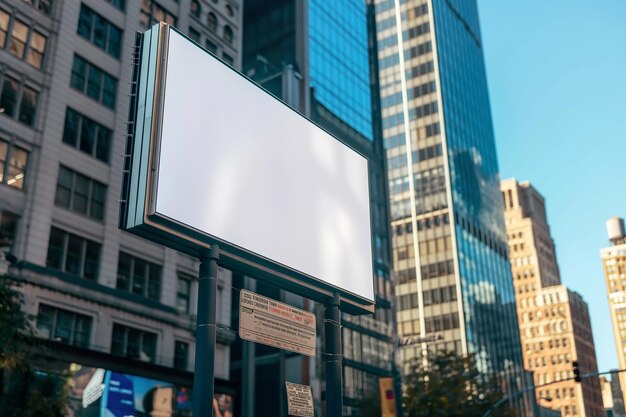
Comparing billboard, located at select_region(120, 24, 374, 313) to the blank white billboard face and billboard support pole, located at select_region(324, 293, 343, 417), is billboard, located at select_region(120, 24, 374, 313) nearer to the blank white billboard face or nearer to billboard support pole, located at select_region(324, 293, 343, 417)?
the blank white billboard face

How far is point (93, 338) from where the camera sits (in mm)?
38719

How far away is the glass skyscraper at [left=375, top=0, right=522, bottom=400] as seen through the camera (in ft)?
408

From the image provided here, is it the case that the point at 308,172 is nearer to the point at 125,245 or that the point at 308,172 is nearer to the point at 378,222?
the point at 125,245

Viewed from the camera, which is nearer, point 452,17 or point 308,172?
point 308,172

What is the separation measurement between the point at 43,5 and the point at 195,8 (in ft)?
51.6

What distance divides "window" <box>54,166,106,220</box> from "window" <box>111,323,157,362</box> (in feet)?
21.8

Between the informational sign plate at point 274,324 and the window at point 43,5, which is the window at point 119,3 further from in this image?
the informational sign plate at point 274,324

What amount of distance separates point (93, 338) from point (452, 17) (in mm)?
126048

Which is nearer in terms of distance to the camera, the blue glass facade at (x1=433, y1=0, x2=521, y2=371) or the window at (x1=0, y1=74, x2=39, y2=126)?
the window at (x1=0, y1=74, x2=39, y2=126)

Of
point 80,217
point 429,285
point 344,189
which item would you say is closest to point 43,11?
point 80,217

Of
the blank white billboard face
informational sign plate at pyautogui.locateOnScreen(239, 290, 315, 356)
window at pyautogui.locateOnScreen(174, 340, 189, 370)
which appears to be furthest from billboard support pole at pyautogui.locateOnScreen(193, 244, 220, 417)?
window at pyautogui.locateOnScreen(174, 340, 189, 370)

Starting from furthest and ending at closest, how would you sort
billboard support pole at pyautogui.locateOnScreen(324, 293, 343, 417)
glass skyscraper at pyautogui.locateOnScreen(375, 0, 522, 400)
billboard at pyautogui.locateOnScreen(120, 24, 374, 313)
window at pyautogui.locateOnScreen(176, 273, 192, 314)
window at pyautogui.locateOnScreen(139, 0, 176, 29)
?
1. glass skyscraper at pyautogui.locateOnScreen(375, 0, 522, 400)
2. window at pyautogui.locateOnScreen(139, 0, 176, 29)
3. window at pyautogui.locateOnScreen(176, 273, 192, 314)
4. billboard support pole at pyautogui.locateOnScreen(324, 293, 343, 417)
5. billboard at pyautogui.locateOnScreen(120, 24, 374, 313)

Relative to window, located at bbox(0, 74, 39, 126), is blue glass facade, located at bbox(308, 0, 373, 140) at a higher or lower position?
higher

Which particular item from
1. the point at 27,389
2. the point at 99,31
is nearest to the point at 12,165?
the point at 27,389
